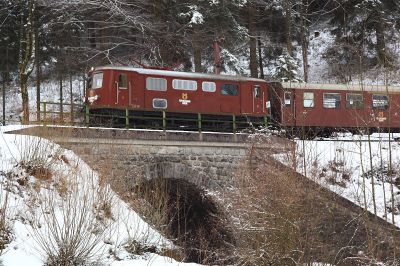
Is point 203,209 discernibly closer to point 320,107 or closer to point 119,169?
point 119,169

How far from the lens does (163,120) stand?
17719 millimetres

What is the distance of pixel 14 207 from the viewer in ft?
36.9

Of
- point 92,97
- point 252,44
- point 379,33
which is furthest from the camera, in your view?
point 379,33

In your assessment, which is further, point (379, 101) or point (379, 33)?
point (379, 33)

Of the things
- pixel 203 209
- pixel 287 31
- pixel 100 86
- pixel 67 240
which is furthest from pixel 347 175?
pixel 287 31

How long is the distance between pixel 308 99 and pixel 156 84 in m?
6.90

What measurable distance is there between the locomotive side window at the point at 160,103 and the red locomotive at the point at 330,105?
5072mm

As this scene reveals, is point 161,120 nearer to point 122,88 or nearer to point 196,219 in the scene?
point 122,88

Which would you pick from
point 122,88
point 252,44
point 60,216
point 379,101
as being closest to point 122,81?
point 122,88

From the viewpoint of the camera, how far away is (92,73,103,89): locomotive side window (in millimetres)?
19172

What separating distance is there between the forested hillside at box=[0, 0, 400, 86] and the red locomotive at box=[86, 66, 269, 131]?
309cm

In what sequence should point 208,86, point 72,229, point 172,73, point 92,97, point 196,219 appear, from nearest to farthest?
point 72,229 → point 196,219 → point 92,97 → point 172,73 → point 208,86

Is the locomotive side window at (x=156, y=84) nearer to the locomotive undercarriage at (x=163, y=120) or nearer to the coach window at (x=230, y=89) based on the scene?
the locomotive undercarriage at (x=163, y=120)

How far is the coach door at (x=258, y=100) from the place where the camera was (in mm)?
21953
